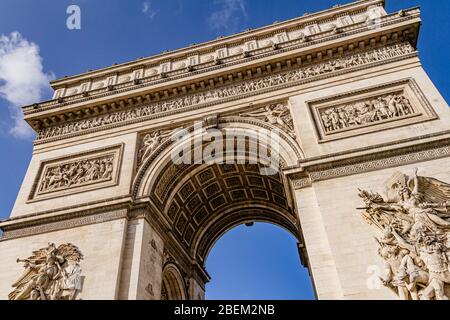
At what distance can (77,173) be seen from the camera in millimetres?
12734

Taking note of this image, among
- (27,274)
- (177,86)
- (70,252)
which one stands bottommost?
(27,274)

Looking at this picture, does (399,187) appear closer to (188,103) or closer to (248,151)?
(248,151)

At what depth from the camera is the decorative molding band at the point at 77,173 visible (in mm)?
12211

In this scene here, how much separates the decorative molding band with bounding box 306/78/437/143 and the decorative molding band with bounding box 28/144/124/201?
705 centimetres

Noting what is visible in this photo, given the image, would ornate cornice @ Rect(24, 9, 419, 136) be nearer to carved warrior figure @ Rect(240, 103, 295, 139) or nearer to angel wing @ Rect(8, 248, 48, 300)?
carved warrior figure @ Rect(240, 103, 295, 139)

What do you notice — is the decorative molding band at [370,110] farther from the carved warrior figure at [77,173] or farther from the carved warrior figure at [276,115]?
the carved warrior figure at [77,173]

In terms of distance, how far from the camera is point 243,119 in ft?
41.1

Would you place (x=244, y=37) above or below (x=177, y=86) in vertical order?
above

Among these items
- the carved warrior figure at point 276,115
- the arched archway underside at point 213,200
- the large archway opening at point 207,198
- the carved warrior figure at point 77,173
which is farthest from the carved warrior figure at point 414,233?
the carved warrior figure at point 77,173

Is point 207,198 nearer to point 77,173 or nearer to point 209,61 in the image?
point 77,173

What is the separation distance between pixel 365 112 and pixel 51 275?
33.9 ft

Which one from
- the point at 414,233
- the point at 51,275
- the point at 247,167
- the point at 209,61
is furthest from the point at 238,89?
the point at 51,275

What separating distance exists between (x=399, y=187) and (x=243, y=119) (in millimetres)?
5554

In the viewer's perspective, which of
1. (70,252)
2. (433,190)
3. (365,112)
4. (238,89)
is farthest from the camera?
(238,89)
